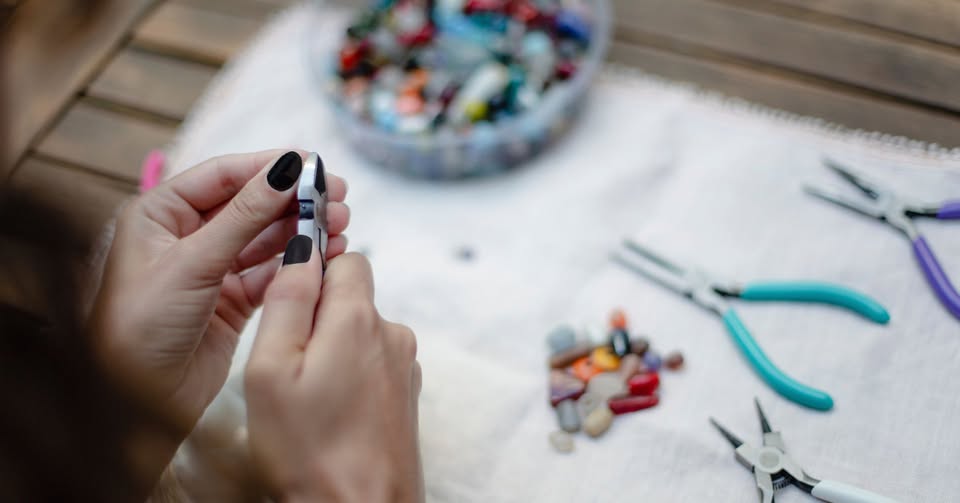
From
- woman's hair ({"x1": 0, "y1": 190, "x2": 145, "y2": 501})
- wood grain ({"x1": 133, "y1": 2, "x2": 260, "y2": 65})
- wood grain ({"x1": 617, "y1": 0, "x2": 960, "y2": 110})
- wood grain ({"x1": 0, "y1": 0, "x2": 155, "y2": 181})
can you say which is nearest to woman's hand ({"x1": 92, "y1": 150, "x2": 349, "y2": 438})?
wood grain ({"x1": 0, "y1": 0, "x2": 155, "y2": 181})

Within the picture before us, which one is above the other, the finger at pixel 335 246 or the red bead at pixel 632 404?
the finger at pixel 335 246

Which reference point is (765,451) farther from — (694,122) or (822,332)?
(694,122)

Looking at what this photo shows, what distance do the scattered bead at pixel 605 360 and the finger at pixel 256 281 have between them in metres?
0.32

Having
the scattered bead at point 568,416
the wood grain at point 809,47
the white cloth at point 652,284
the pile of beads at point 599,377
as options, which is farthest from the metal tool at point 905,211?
the scattered bead at point 568,416

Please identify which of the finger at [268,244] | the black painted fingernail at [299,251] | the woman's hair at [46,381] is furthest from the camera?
the finger at [268,244]

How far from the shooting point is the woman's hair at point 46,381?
316 millimetres

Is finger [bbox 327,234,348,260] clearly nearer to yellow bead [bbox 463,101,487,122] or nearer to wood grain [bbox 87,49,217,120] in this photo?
yellow bead [bbox 463,101,487,122]

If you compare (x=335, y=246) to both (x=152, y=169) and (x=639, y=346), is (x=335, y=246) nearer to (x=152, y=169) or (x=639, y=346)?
(x=639, y=346)

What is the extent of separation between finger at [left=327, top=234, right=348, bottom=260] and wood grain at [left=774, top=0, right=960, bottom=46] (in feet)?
2.36

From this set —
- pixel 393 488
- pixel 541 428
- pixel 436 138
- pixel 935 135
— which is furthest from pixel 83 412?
pixel 935 135

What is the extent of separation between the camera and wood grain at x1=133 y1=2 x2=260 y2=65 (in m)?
1.10

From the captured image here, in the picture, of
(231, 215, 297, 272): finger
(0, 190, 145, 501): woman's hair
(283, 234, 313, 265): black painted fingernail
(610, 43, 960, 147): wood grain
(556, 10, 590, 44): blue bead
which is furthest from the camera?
(556, 10, 590, 44): blue bead

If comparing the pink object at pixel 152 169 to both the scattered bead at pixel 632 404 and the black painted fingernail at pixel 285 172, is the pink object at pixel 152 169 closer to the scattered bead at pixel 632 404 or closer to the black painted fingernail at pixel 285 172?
the black painted fingernail at pixel 285 172

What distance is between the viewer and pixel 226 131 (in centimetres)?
102
